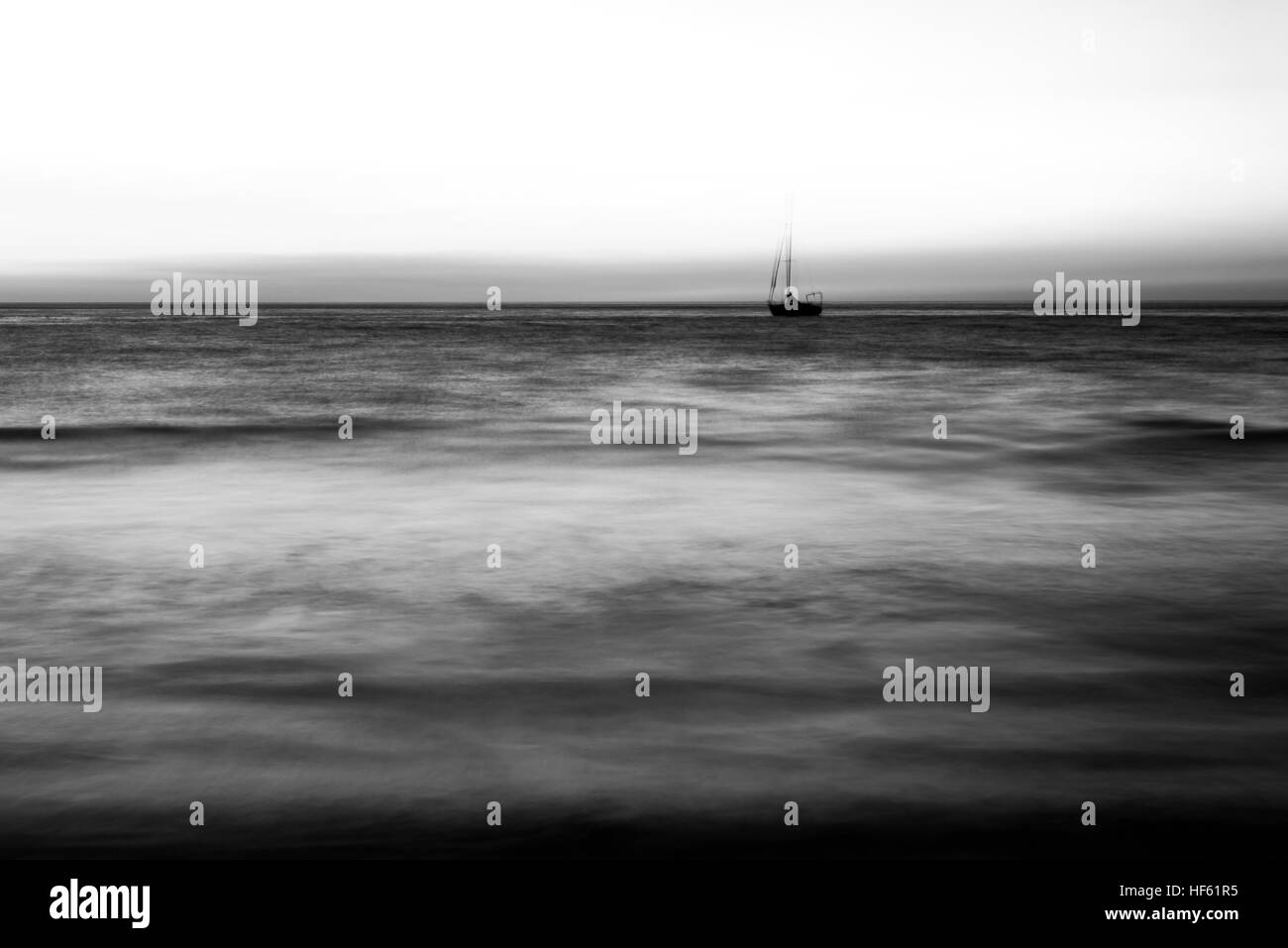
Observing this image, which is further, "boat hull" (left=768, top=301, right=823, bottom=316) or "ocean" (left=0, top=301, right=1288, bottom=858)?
"boat hull" (left=768, top=301, right=823, bottom=316)

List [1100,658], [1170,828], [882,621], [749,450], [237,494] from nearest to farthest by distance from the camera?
[1170,828] → [1100,658] → [882,621] → [237,494] → [749,450]

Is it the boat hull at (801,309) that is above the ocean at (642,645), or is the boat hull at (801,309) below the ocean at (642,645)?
above

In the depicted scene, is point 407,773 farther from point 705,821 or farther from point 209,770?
point 705,821

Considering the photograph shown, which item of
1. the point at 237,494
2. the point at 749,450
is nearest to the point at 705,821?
the point at 237,494

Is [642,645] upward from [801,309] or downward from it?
downward

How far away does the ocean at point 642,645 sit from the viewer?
4715mm

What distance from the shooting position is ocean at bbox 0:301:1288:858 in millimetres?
4715

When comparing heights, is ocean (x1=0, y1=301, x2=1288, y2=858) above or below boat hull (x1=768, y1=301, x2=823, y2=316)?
below

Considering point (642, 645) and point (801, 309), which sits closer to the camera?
point (642, 645)

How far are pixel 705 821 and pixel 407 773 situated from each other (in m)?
1.45

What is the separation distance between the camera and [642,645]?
7238 mm
